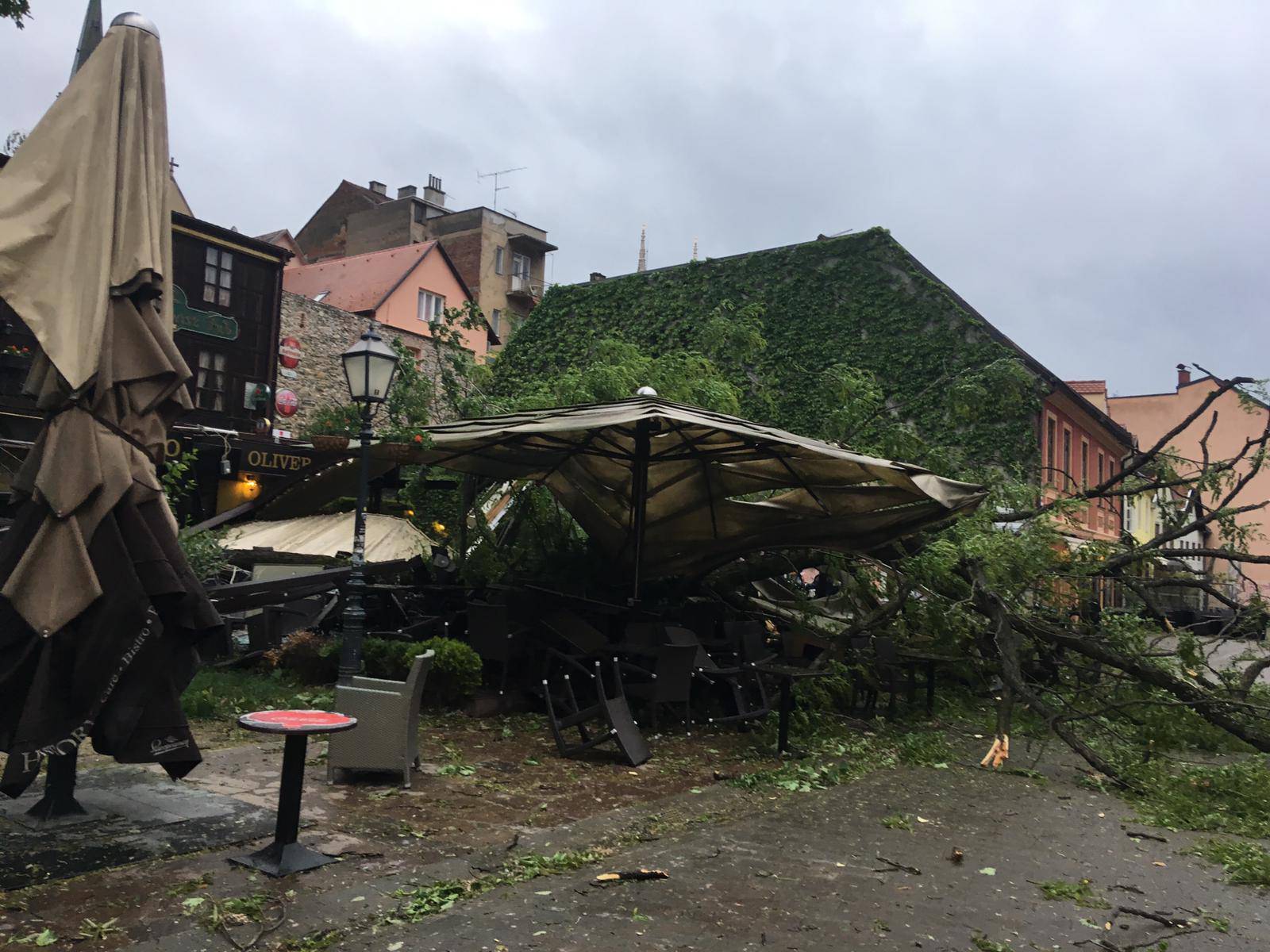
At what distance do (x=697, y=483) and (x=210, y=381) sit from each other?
18513 millimetres

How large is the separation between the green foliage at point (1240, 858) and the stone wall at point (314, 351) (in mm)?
23411

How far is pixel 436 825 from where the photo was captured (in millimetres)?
5684

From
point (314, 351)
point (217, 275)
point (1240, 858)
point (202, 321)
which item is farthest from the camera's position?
point (314, 351)

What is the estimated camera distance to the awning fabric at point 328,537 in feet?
43.3

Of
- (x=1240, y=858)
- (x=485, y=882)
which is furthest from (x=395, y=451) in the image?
(x=1240, y=858)

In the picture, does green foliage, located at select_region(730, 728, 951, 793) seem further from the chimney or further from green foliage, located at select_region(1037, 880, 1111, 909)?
the chimney

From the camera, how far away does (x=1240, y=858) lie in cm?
577

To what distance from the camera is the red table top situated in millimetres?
4535

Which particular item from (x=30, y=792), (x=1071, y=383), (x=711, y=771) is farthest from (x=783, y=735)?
(x=1071, y=383)

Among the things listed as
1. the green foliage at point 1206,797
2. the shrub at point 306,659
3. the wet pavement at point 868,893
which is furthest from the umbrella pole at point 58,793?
the green foliage at point 1206,797

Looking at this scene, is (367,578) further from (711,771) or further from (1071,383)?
(1071,383)

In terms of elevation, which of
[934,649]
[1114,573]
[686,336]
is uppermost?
[686,336]

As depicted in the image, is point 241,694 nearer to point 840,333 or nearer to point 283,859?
point 283,859

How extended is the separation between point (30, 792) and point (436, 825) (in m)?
2.15
